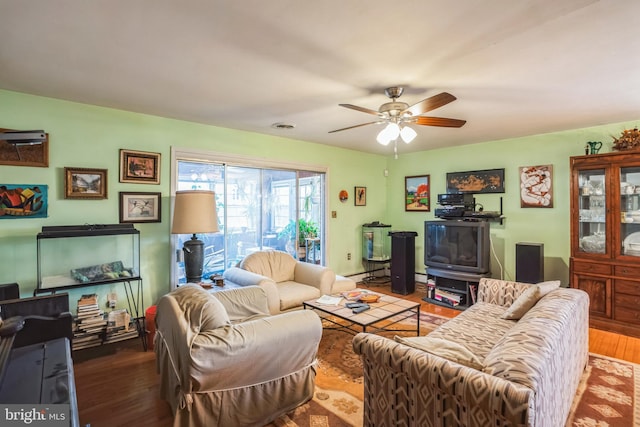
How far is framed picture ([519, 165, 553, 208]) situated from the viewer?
14.2 ft

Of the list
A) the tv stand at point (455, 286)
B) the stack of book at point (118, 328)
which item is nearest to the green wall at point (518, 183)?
the tv stand at point (455, 286)

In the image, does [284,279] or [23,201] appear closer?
[23,201]

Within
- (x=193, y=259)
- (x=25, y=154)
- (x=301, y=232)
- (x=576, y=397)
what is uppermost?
(x=25, y=154)

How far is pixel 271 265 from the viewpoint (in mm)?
3994

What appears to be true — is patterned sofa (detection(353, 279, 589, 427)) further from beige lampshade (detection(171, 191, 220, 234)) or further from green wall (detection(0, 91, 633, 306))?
green wall (detection(0, 91, 633, 306))

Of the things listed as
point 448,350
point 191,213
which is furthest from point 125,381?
point 448,350

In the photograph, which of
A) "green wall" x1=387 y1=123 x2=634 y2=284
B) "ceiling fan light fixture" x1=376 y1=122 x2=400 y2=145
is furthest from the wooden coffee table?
"green wall" x1=387 y1=123 x2=634 y2=284

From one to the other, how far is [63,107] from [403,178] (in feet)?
16.4

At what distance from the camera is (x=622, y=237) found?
349 centimetres

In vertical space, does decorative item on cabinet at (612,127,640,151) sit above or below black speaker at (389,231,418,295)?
above

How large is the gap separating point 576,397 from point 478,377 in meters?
1.73

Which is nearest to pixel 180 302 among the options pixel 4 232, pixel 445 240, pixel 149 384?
pixel 149 384

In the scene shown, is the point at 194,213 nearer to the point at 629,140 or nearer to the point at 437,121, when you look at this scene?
the point at 437,121

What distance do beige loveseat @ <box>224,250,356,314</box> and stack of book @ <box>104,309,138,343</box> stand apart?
1.02 m
